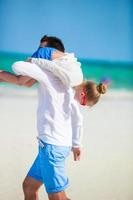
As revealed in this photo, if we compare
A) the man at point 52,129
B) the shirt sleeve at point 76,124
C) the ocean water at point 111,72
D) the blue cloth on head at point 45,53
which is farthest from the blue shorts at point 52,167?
the ocean water at point 111,72

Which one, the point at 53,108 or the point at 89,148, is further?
the point at 89,148

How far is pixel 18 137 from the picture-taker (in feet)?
8.58

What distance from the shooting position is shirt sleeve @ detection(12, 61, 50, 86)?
195 cm

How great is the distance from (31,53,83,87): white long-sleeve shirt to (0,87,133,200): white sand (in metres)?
0.67

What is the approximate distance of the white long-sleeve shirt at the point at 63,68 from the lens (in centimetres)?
199

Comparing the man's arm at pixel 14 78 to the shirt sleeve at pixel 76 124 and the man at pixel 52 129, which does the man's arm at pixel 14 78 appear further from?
the shirt sleeve at pixel 76 124

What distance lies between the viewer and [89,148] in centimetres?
281

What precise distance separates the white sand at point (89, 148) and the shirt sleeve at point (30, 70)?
65cm

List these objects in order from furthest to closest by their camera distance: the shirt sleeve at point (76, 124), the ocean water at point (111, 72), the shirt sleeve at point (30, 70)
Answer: the ocean water at point (111, 72) → the shirt sleeve at point (76, 124) → the shirt sleeve at point (30, 70)

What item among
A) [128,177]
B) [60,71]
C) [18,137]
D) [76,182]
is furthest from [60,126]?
[128,177]

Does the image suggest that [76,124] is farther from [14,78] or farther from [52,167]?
[14,78]

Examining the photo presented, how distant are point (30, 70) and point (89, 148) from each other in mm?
982

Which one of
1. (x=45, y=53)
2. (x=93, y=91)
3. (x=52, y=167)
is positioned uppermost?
(x=45, y=53)

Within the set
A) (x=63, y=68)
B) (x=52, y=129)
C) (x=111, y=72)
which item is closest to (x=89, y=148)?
(x=111, y=72)
